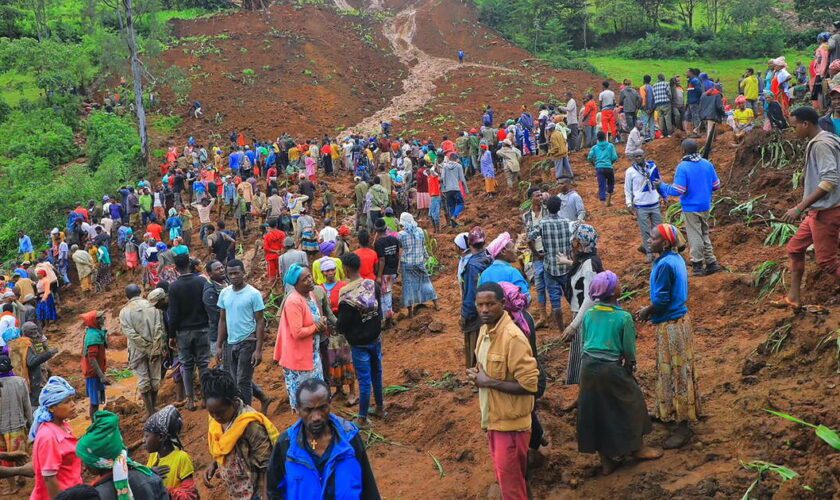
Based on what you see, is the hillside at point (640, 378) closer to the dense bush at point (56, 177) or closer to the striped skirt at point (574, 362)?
the striped skirt at point (574, 362)

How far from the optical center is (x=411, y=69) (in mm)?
43156

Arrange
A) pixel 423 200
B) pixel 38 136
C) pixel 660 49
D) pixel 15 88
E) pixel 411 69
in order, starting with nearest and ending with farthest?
pixel 423 200 < pixel 38 136 < pixel 15 88 < pixel 411 69 < pixel 660 49

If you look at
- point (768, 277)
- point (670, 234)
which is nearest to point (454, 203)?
point (768, 277)

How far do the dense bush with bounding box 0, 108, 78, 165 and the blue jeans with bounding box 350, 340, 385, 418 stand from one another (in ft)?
91.6

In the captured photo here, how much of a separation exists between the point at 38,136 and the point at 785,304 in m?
31.7

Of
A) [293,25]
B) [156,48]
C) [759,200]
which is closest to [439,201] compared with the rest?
[759,200]

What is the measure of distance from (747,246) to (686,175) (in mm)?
2262

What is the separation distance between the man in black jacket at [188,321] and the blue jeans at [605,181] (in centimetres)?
857

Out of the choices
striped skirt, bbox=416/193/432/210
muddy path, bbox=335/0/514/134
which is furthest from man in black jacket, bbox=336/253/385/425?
muddy path, bbox=335/0/514/134

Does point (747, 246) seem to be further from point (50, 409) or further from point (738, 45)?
point (738, 45)

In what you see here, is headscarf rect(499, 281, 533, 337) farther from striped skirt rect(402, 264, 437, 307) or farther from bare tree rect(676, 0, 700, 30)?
bare tree rect(676, 0, 700, 30)

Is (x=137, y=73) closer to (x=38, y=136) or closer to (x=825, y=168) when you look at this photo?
(x=38, y=136)

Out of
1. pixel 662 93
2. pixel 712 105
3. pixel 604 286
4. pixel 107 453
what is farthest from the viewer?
pixel 662 93

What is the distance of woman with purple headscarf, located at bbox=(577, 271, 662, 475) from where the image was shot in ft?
16.5
